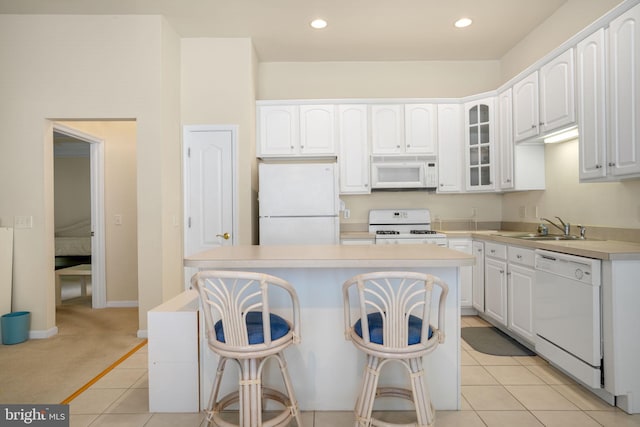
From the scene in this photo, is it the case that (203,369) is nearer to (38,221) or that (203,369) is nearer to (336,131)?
(38,221)

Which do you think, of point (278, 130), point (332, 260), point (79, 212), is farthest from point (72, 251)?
point (332, 260)

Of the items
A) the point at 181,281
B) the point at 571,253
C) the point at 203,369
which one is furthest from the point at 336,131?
the point at 203,369

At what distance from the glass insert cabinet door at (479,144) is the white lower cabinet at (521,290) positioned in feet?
3.85

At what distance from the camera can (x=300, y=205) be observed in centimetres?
366

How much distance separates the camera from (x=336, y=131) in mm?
4117

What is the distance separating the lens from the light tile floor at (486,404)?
6.29ft

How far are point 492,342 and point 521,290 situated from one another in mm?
549

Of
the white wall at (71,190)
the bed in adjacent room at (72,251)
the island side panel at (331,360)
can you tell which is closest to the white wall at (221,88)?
the island side panel at (331,360)

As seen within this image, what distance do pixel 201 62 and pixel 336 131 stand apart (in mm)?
1621

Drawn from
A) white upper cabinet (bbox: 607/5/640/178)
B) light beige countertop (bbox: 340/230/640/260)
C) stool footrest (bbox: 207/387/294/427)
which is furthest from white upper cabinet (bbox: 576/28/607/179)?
stool footrest (bbox: 207/387/294/427)

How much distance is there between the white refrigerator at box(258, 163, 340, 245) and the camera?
3643mm

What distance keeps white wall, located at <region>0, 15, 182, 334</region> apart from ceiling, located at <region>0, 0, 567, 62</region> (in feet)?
0.65

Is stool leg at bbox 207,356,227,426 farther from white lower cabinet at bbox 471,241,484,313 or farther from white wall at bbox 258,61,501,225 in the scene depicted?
white wall at bbox 258,61,501,225

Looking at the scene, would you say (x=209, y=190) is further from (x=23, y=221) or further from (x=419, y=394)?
(x=419, y=394)
